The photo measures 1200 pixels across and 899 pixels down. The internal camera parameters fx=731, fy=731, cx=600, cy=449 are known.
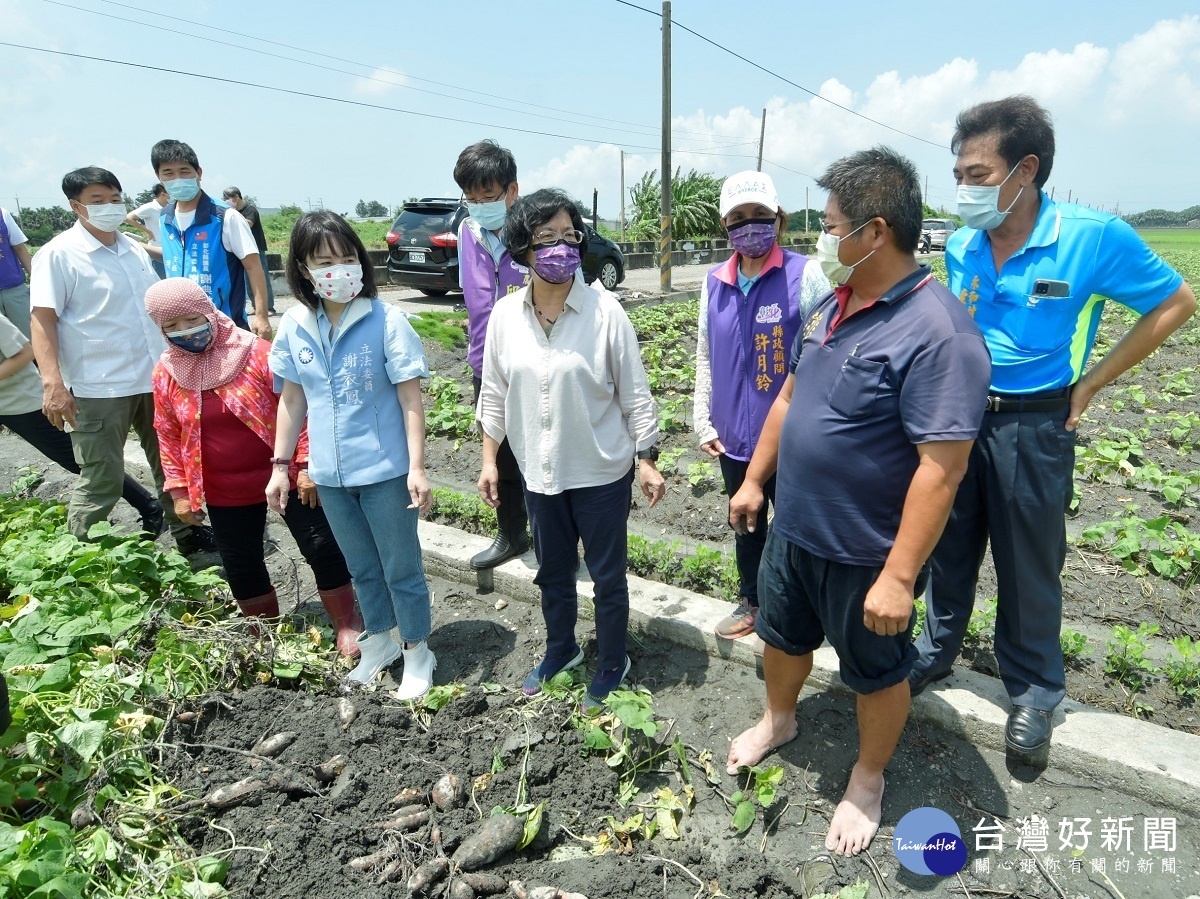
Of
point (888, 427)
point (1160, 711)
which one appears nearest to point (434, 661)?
point (888, 427)

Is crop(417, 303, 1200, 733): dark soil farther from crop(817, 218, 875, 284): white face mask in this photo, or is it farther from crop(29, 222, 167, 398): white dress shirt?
crop(29, 222, 167, 398): white dress shirt

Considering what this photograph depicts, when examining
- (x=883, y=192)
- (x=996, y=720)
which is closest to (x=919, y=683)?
(x=996, y=720)

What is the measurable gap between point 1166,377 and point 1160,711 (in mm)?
6647

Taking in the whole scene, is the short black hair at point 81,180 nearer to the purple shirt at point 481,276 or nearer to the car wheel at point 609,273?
the purple shirt at point 481,276

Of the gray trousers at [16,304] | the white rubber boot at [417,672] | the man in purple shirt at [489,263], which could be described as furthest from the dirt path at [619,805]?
the gray trousers at [16,304]

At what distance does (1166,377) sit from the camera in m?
7.78

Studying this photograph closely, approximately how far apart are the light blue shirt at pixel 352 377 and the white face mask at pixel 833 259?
148 centimetres

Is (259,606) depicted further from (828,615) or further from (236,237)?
(828,615)

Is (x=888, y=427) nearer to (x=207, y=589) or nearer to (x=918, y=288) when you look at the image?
(x=918, y=288)

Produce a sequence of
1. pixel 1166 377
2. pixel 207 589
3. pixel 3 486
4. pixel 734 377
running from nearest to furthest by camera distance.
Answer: pixel 734 377, pixel 207 589, pixel 3 486, pixel 1166 377

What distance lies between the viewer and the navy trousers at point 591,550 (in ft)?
8.87

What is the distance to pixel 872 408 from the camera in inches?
75.5

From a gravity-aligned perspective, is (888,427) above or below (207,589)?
above

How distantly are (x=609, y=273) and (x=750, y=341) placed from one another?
12294 mm
